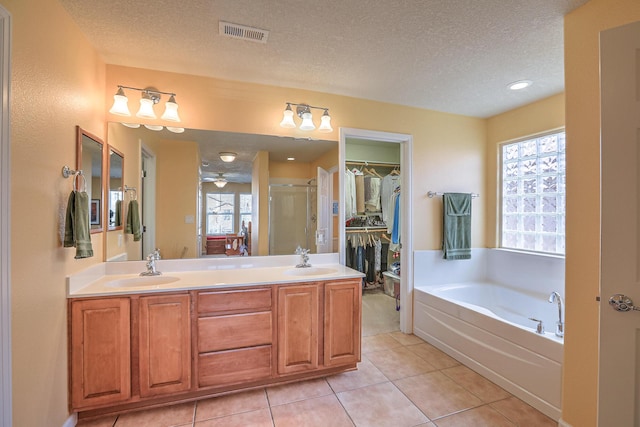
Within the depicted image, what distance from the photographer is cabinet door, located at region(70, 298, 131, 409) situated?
170 centimetres

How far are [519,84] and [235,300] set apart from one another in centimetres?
294

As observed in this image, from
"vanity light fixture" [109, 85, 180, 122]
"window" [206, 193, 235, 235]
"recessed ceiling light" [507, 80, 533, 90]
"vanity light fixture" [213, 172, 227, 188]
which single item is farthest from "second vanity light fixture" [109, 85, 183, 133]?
"recessed ceiling light" [507, 80, 533, 90]

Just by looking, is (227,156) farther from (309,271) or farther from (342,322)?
(342,322)

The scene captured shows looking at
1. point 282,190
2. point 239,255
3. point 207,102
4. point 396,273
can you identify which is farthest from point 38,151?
point 396,273

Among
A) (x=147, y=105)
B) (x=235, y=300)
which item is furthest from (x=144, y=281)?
(x=147, y=105)

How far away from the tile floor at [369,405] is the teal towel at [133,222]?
1.25 meters

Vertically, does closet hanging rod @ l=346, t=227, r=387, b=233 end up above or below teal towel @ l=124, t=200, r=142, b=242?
below

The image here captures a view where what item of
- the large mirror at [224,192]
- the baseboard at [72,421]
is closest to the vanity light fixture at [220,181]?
the large mirror at [224,192]

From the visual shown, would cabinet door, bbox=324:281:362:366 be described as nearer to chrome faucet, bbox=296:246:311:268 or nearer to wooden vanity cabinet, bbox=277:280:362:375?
wooden vanity cabinet, bbox=277:280:362:375

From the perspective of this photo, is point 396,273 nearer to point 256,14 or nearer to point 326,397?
point 326,397

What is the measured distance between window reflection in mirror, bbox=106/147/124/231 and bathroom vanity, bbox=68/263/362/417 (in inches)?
16.5

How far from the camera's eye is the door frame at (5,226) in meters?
1.14

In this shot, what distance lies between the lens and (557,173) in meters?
2.76

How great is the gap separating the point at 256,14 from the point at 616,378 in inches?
97.7
